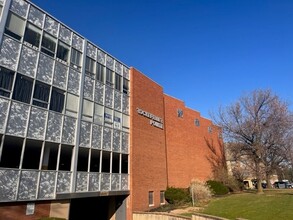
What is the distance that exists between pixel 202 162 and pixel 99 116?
2166 centimetres

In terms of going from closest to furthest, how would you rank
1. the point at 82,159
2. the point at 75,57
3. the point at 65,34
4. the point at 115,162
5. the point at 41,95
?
the point at 41,95
the point at 82,159
the point at 65,34
the point at 75,57
the point at 115,162

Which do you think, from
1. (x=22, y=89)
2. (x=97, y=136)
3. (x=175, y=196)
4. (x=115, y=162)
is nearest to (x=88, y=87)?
(x=97, y=136)

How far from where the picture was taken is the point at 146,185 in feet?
73.0

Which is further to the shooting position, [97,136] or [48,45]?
[97,136]

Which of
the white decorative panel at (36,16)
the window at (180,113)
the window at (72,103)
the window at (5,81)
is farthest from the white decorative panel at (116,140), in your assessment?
the window at (180,113)

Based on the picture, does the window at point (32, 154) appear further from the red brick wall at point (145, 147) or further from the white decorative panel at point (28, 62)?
the red brick wall at point (145, 147)

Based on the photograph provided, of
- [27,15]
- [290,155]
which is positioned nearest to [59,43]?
[27,15]

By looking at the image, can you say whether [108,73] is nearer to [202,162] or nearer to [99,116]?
[99,116]

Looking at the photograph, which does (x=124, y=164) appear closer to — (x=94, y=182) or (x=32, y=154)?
(x=94, y=182)

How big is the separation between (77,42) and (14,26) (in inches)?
190

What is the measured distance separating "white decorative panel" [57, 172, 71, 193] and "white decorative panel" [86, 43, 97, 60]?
898 centimetres

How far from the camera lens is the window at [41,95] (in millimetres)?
13959

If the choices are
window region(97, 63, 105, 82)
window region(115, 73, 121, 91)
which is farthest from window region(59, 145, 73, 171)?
window region(115, 73, 121, 91)

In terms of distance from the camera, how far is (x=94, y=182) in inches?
664
